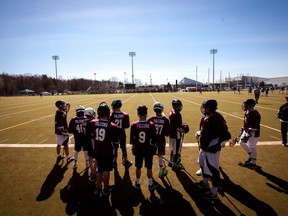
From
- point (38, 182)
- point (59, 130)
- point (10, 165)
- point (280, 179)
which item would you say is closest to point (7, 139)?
point (10, 165)

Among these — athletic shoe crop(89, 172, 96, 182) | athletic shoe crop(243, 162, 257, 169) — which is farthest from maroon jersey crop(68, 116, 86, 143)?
athletic shoe crop(243, 162, 257, 169)

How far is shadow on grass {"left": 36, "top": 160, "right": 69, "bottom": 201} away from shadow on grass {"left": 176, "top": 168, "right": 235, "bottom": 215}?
11.5 feet

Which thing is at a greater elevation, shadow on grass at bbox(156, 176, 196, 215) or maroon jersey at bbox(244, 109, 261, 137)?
maroon jersey at bbox(244, 109, 261, 137)

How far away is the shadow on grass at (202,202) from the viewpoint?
158 inches

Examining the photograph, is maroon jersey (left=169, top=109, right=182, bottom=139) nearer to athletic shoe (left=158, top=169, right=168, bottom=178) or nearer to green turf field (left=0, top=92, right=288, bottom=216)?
athletic shoe (left=158, top=169, right=168, bottom=178)

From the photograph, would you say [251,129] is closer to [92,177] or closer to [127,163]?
[127,163]

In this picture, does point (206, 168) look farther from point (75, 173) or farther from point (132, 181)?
point (75, 173)

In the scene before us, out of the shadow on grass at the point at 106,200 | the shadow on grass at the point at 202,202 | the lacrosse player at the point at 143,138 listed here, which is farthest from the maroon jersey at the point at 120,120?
the shadow on grass at the point at 202,202

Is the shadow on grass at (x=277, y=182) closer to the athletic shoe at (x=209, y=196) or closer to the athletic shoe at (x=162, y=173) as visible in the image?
the athletic shoe at (x=209, y=196)

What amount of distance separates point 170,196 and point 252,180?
2469 mm

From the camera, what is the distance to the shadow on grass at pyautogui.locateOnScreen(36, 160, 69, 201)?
4.69 meters

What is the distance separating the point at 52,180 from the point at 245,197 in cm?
518

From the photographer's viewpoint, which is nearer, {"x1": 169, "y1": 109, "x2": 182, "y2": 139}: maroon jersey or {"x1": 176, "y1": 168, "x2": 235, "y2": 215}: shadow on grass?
{"x1": 176, "y1": 168, "x2": 235, "y2": 215}: shadow on grass

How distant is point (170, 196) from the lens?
4.60 meters
